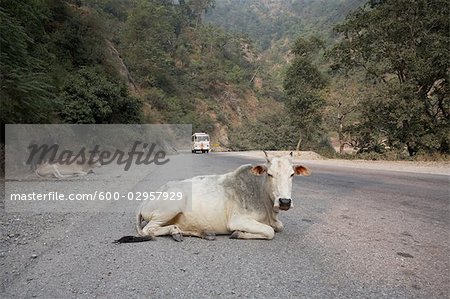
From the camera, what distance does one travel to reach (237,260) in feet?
13.0

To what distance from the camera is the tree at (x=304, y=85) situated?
36.9 meters

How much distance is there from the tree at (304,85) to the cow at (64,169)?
25.5m

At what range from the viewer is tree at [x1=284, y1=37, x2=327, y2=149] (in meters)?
36.9

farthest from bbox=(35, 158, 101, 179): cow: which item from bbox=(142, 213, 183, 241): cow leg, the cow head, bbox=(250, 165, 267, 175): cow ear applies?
the cow head

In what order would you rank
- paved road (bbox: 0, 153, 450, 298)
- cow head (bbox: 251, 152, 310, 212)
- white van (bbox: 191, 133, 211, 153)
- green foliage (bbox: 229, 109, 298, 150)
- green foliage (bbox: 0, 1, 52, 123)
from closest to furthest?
1. paved road (bbox: 0, 153, 450, 298)
2. cow head (bbox: 251, 152, 310, 212)
3. green foliage (bbox: 0, 1, 52, 123)
4. white van (bbox: 191, 133, 211, 153)
5. green foliage (bbox: 229, 109, 298, 150)

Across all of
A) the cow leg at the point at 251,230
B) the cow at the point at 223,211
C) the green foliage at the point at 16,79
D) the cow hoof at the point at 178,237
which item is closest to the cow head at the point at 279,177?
the cow at the point at 223,211

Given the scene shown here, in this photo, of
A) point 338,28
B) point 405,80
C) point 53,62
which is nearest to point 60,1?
point 53,62

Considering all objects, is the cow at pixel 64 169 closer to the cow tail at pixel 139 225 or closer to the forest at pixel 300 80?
the forest at pixel 300 80

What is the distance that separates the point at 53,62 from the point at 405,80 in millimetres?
22190

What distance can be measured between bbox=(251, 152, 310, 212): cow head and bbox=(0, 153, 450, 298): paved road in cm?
60

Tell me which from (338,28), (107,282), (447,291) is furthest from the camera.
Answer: (338,28)

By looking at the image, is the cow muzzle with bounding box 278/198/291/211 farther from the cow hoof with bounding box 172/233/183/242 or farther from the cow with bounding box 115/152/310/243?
the cow hoof with bounding box 172/233/183/242

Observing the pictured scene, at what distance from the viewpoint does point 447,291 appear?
315cm

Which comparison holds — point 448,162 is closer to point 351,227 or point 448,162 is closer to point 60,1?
point 351,227
